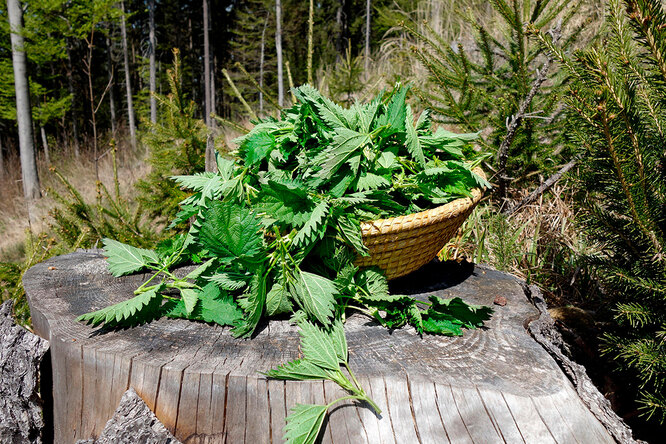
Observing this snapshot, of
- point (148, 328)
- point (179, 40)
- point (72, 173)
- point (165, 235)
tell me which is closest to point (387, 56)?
point (165, 235)

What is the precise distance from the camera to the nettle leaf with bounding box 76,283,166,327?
4.63ft

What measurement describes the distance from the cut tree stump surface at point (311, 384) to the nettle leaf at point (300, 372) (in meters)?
0.03

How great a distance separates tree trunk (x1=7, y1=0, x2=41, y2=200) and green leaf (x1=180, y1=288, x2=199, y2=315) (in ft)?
31.7

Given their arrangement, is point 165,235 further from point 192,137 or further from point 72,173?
point 72,173

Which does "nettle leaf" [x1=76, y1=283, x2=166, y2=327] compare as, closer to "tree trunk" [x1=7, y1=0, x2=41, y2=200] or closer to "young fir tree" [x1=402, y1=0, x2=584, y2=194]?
"young fir tree" [x1=402, y1=0, x2=584, y2=194]

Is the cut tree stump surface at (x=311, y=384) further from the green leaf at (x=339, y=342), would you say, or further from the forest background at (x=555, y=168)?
the forest background at (x=555, y=168)

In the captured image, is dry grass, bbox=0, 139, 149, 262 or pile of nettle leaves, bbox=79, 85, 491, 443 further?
dry grass, bbox=0, 139, 149, 262

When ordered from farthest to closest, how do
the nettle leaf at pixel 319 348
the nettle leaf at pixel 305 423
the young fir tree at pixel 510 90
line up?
the young fir tree at pixel 510 90 → the nettle leaf at pixel 319 348 → the nettle leaf at pixel 305 423

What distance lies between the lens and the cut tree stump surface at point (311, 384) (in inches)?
46.3

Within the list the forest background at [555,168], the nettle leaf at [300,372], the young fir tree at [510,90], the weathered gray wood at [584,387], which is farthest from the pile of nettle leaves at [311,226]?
the young fir tree at [510,90]

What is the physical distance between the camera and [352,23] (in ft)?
73.2

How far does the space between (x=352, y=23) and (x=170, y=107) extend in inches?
839

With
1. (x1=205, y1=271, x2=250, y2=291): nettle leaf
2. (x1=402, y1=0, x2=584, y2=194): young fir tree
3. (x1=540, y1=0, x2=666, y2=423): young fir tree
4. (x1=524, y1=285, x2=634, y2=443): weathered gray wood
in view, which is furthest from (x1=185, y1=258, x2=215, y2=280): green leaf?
(x1=402, y1=0, x2=584, y2=194): young fir tree

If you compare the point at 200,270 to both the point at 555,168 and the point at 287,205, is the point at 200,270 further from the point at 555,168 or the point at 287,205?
the point at 555,168
